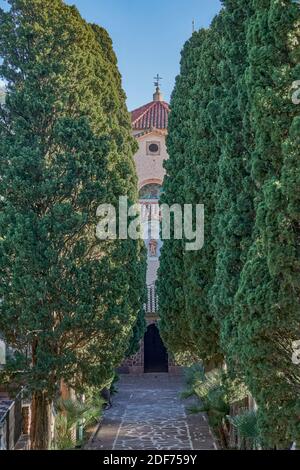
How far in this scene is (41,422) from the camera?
9.47 metres

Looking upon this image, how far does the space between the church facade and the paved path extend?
11.8 ft

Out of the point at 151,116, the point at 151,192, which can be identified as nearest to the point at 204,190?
the point at 151,192

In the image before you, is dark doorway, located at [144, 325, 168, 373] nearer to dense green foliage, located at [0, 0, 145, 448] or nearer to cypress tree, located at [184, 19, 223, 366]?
cypress tree, located at [184, 19, 223, 366]

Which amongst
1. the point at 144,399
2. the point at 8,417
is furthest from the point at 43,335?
the point at 144,399

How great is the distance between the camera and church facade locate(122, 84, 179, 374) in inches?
1005

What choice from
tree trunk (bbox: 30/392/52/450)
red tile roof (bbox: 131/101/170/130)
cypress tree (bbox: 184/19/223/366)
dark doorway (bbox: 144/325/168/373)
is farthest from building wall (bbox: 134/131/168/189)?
tree trunk (bbox: 30/392/52/450)

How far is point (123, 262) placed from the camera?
10.9 m

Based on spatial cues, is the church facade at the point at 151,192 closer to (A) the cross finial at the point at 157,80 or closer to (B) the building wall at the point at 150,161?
(B) the building wall at the point at 150,161

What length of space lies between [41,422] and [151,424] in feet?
19.6

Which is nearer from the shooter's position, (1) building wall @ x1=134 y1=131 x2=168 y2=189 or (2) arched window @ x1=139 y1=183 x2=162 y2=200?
(1) building wall @ x1=134 y1=131 x2=168 y2=189

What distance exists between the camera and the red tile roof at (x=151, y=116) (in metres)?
32.0

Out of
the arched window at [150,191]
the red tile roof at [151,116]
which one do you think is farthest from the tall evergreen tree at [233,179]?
the red tile roof at [151,116]

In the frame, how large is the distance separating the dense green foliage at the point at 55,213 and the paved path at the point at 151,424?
126 inches

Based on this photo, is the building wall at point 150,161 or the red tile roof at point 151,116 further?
the red tile roof at point 151,116
